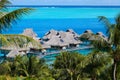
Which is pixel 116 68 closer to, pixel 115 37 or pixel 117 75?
pixel 117 75

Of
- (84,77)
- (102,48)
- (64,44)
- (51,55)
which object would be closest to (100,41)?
(102,48)

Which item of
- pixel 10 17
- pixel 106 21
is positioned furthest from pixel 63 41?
pixel 10 17

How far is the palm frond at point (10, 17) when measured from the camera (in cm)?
618

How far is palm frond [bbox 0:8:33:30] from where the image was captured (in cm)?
618

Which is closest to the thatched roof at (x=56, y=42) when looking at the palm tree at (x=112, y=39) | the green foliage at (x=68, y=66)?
the green foliage at (x=68, y=66)

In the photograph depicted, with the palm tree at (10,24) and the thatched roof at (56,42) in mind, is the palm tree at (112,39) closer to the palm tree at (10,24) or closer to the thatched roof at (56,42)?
the palm tree at (10,24)

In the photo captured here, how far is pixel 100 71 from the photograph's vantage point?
15.3 meters

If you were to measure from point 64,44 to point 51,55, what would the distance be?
4.25 meters

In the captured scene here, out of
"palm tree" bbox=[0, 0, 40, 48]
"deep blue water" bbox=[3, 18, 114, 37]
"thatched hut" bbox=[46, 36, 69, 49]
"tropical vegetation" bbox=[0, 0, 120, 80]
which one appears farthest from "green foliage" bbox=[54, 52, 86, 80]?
"deep blue water" bbox=[3, 18, 114, 37]

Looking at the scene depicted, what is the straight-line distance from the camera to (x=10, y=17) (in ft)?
20.5

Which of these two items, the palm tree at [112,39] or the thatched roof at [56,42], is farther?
the thatched roof at [56,42]

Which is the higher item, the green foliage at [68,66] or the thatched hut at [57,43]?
the green foliage at [68,66]

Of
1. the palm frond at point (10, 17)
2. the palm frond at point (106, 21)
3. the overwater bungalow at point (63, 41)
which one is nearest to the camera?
the palm frond at point (10, 17)

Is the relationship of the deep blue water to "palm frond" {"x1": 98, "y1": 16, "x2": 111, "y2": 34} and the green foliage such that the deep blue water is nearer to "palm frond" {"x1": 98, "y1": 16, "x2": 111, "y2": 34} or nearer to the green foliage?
the green foliage
